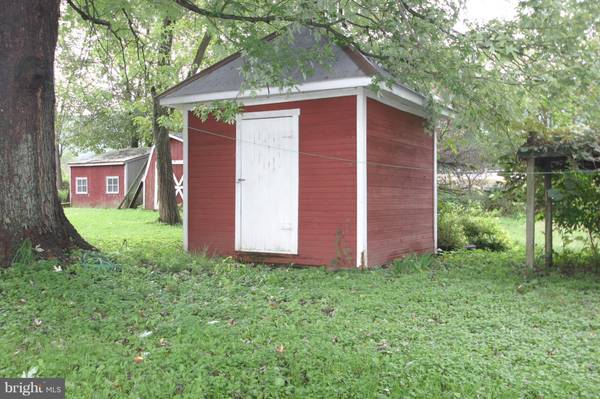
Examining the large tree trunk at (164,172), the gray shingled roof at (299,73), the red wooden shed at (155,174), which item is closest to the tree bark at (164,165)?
the large tree trunk at (164,172)

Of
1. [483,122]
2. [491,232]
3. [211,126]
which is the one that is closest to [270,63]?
[211,126]

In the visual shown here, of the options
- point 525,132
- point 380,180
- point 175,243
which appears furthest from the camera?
point 175,243

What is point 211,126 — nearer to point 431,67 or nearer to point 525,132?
point 431,67

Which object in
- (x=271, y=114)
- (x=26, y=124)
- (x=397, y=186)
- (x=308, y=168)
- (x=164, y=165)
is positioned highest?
(x=271, y=114)

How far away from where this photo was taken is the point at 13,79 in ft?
18.9

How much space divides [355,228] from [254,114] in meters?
2.47

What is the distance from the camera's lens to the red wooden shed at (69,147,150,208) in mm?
27656

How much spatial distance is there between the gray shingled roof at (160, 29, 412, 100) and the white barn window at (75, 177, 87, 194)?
22959 millimetres

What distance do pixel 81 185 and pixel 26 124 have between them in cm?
2549

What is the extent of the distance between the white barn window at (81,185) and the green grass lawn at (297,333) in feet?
81.6

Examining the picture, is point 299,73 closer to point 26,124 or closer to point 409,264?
point 409,264

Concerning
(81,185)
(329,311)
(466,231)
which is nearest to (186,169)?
(329,311)

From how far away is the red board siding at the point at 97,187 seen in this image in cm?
2775

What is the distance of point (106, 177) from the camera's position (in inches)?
1115
